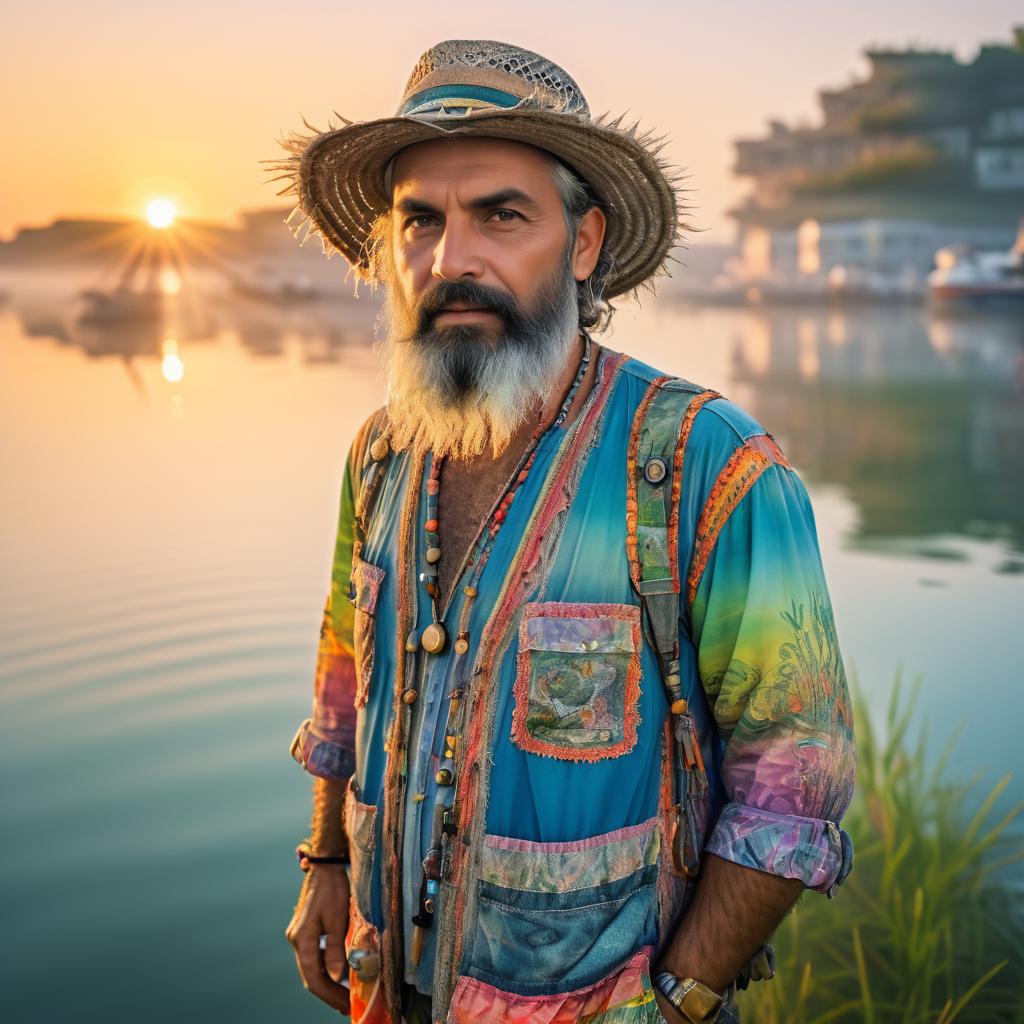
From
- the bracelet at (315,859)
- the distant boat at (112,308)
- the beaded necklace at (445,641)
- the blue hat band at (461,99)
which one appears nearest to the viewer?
the beaded necklace at (445,641)

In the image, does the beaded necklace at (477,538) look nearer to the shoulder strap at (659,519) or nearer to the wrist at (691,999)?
the shoulder strap at (659,519)

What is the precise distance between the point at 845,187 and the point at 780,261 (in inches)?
153

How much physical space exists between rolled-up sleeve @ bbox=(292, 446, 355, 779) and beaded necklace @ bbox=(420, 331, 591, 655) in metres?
0.34

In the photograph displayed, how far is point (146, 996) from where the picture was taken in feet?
12.8

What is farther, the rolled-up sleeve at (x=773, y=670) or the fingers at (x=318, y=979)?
the fingers at (x=318, y=979)

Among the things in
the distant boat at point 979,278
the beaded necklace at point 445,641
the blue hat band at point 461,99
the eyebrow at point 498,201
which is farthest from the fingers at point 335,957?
the distant boat at point 979,278

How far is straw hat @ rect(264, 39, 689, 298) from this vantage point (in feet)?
5.74

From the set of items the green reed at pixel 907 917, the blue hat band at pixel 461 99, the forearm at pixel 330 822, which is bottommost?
the green reed at pixel 907 917

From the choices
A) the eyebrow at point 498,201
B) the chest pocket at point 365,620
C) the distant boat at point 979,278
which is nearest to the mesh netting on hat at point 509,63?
the eyebrow at point 498,201

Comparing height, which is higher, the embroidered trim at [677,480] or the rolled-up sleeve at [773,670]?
the embroidered trim at [677,480]

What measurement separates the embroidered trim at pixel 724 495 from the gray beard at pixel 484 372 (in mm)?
378

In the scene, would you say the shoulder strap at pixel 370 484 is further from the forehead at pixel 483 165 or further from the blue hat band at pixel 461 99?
the blue hat band at pixel 461 99

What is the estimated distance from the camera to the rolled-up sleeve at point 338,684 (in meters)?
2.11

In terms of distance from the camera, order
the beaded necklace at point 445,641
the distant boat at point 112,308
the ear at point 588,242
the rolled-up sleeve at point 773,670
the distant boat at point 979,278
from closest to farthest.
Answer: the rolled-up sleeve at point 773,670, the beaded necklace at point 445,641, the ear at point 588,242, the distant boat at point 112,308, the distant boat at point 979,278
